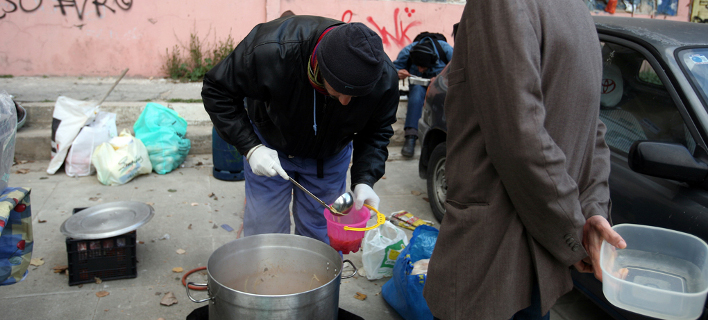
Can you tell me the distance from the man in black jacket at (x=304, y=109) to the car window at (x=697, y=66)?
4.95 ft

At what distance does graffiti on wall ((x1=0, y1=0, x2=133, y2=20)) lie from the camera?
726 cm

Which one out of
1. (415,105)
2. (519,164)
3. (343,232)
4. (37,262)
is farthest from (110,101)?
(519,164)

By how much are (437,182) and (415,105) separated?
2.10 meters

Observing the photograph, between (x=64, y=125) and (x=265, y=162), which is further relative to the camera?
(x=64, y=125)

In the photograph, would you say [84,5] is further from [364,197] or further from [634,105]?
[634,105]

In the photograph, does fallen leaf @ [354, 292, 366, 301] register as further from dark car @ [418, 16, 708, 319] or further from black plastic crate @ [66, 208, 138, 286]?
black plastic crate @ [66, 208, 138, 286]

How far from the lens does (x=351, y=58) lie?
1887 mm

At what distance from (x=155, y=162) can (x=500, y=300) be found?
4460mm

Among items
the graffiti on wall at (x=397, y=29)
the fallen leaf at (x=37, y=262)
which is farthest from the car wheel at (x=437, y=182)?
the graffiti on wall at (x=397, y=29)

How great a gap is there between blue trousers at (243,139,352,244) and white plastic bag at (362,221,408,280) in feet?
1.83

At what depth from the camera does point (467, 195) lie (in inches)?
59.8

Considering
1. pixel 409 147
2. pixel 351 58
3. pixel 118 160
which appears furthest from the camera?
pixel 409 147

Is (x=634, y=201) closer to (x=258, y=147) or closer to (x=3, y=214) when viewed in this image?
(x=258, y=147)

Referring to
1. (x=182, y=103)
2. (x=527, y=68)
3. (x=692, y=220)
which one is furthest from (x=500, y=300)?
(x=182, y=103)
